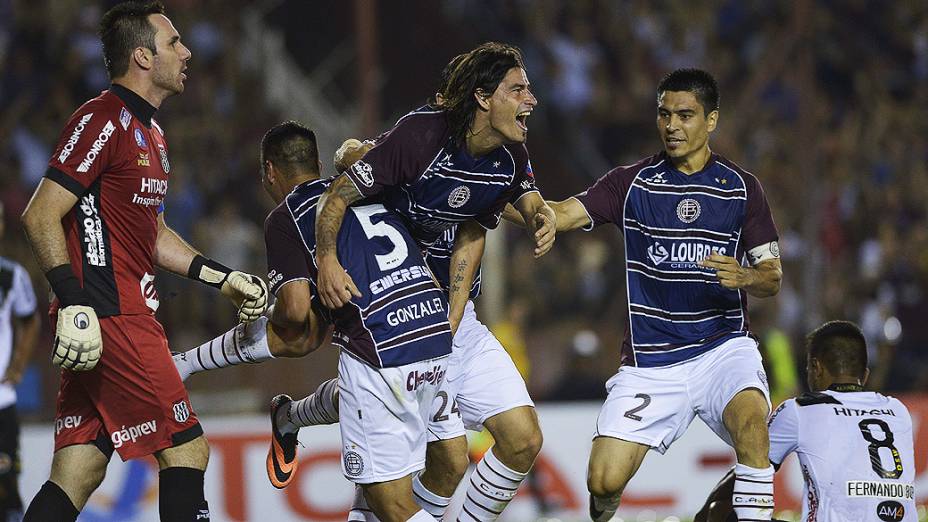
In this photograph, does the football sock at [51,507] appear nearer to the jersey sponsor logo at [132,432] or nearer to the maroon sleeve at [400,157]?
the jersey sponsor logo at [132,432]

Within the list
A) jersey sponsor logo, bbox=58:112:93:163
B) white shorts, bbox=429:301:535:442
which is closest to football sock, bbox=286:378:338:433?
white shorts, bbox=429:301:535:442

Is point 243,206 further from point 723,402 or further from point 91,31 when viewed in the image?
point 723,402

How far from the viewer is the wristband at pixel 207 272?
5.80 m

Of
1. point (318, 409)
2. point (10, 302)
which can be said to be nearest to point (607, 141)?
point (10, 302)

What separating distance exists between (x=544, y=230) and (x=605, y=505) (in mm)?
1496

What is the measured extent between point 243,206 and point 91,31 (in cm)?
246

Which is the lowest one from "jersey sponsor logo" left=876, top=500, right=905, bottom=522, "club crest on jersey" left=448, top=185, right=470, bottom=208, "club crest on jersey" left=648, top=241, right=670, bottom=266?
"jersey sponsor logo" left=876, top=500, right=905, bottom=522

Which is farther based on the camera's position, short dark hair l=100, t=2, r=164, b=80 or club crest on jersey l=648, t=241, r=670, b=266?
club crest on jersey l=648, t=241, r=670, b=266

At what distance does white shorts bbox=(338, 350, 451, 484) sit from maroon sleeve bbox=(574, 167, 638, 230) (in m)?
1.45

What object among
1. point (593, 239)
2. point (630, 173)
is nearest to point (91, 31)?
point (593, 239)

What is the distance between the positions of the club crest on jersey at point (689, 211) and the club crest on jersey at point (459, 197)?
1213mm

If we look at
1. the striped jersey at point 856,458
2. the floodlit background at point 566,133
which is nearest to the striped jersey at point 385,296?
the striped jersey at point 856,458

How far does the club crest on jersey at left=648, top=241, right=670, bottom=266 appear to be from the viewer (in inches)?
245

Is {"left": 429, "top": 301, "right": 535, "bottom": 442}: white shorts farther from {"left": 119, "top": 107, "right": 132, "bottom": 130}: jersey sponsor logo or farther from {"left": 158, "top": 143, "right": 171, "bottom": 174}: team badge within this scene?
{"left": 119, "top": 107, "right": 132, "bottom": 130}: jersey sponsor logo
